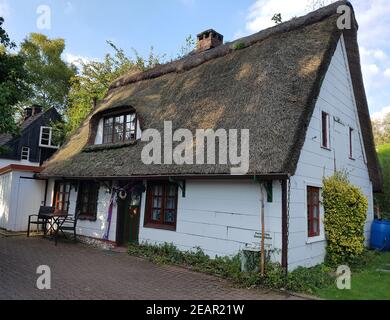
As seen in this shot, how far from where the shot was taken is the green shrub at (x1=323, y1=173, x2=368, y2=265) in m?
9.24

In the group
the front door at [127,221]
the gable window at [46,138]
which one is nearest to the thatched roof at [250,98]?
the front door at [127,221]

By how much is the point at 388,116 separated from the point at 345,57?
35.4 m

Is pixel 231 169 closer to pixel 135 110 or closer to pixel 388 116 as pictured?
pixel 135 110

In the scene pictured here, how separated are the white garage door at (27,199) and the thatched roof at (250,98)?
3.60ft

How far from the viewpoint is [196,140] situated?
30.4 feet

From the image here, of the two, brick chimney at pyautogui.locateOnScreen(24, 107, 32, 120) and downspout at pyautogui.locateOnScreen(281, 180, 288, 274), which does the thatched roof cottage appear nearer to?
downspout at pyautogui.locateOnScreen(281, 180, 288, 274)

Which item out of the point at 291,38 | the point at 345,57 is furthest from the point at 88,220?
the point at 345,57

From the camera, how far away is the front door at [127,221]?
11.0m

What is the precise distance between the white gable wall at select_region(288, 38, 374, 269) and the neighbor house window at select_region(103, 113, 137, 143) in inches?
250

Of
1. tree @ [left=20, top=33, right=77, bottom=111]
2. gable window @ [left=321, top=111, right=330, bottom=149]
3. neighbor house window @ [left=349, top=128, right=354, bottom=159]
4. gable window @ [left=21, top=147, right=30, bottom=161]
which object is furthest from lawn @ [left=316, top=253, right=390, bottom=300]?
tree @ [left=20, top=33, right=77, bottom=111]

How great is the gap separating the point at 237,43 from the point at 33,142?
24.7m

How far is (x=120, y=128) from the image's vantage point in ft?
43.0

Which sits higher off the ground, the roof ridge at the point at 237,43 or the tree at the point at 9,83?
the roof ridge at the point at 237,43

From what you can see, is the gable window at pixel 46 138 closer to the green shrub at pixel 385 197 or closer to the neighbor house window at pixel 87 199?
the neighbor house window at pixel 87 199
